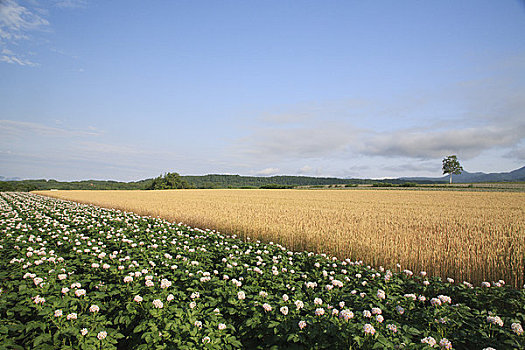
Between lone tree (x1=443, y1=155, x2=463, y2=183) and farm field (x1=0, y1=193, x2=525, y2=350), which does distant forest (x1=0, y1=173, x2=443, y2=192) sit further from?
farm field (x1=0, y1=193, x2=525, y2=350)

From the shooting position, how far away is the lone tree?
102 m

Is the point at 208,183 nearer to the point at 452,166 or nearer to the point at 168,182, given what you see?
the point at 168,182

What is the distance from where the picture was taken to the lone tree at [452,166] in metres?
102

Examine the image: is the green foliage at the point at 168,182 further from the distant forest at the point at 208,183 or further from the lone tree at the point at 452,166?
the lone tree at the point at 452,166

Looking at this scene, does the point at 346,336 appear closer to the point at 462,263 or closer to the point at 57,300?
the point at 57,300

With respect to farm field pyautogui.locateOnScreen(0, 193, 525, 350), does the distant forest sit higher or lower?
higher

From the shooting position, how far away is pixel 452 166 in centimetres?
10388

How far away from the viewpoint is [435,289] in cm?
440

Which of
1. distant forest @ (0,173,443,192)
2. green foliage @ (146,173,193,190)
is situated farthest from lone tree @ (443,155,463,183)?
green foliage @ (146,173,193,190)

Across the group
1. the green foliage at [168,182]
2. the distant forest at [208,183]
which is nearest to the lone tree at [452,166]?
the distant forest at [208,183]

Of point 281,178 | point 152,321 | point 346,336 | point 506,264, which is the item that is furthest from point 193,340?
point 281,178

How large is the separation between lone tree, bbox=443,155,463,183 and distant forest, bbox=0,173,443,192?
2921cm

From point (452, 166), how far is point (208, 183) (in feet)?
316

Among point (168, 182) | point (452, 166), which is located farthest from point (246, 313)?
point (452, 166)
